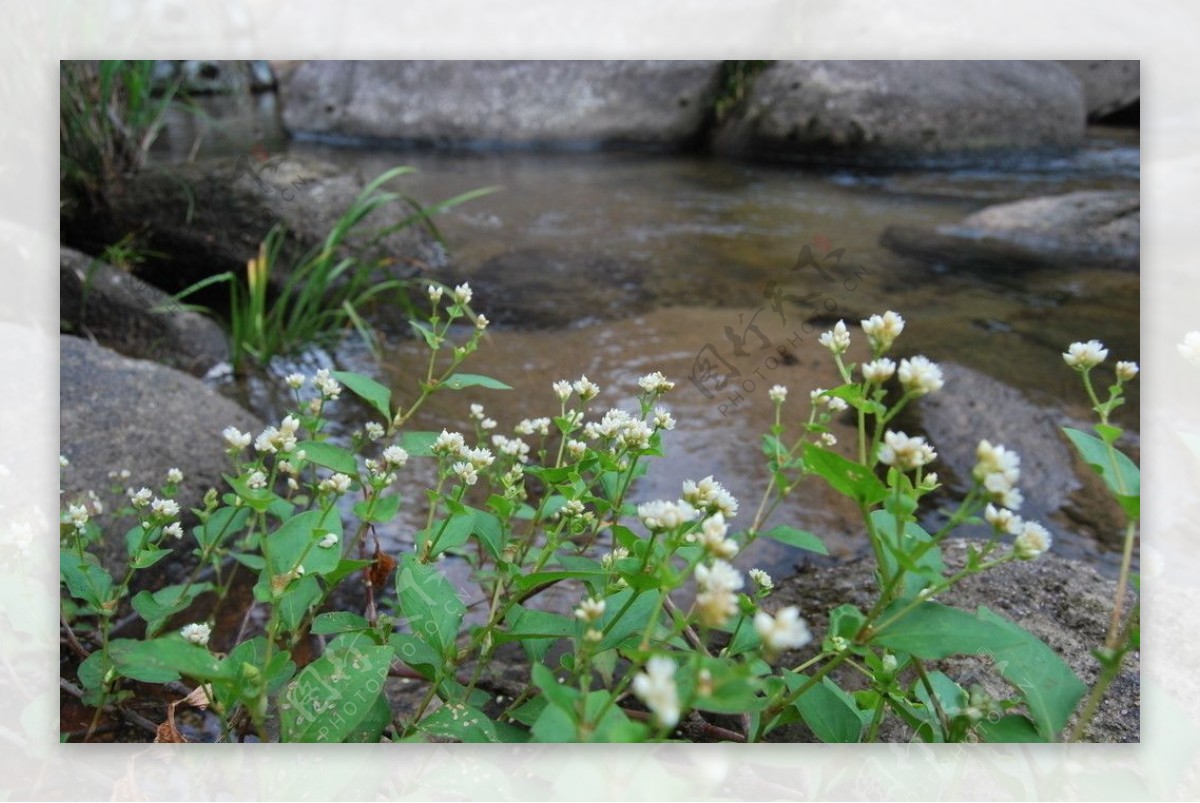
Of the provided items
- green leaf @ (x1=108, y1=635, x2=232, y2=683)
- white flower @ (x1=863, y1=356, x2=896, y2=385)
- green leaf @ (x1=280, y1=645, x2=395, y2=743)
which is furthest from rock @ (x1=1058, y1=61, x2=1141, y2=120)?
green leaf @ (x1=108, y1=635, x2=232, y2=683)

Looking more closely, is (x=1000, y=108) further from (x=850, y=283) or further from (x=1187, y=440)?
(x=1187, y=440)

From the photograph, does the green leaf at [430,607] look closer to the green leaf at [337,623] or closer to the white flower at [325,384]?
the green leaf at [337,623]

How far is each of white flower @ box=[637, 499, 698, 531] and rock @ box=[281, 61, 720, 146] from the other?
292 centimetres

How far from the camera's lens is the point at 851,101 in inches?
149

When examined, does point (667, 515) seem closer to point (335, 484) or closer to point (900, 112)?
point (335, 484)

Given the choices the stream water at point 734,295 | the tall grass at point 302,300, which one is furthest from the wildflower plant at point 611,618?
the tall grass at point 302,300

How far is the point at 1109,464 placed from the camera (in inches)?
32.2

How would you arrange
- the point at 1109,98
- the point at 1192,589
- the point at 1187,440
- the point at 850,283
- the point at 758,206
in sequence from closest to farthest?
the point at 1187,440 → the point at 1192,589 → the point at 1109,98 → the point at 850,283 → the point at 758,206

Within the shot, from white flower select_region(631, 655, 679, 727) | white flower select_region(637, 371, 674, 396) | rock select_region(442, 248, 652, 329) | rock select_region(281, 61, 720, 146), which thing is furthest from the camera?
rock select_region(281, 61, 720, 146)

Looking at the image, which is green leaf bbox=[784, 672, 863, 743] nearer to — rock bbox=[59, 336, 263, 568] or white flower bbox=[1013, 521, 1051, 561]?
white flower bbox=[1013, 521, 1051, 561]

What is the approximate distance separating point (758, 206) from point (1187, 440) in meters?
2.42

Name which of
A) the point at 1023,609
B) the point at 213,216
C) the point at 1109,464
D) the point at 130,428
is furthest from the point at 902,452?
the point at 213,216

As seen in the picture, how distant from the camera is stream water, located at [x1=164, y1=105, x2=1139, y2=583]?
2041 mm

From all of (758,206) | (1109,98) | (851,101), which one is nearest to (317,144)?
(758,206)
